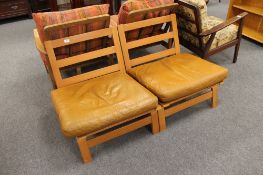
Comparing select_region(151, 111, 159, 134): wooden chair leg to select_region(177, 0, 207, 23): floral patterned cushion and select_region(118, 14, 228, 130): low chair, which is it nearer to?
select_region(118, 14, 228, 130): low chair

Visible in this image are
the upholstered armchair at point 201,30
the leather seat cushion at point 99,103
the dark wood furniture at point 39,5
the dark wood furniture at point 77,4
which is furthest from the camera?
the dark wood furniture at point 39,5

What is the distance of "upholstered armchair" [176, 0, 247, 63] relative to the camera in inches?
86.7

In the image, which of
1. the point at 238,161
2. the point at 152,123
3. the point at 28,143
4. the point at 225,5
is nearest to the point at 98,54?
the point at 152,123

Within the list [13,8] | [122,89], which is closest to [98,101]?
[122,89]

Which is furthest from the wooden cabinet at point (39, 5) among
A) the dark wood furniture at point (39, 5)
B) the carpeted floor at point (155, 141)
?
the carpeted floor at point (155, 141)

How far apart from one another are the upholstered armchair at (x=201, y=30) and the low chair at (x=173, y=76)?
0.67 feet

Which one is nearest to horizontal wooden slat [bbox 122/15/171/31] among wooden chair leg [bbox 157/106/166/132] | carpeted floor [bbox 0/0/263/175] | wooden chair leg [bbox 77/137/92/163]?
wooden chair leg [bbox 157/106/166/132]

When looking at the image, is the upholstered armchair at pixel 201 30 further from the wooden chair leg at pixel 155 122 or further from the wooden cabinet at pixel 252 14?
the wooden chair leg at pixel 155 122

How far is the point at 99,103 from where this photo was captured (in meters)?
1.63

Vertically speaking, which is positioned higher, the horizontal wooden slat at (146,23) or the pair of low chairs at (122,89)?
the horizontal wooden slat at (146,23)

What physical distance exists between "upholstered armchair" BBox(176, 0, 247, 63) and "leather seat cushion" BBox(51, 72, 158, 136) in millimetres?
925

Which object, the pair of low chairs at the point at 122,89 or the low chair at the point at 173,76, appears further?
the low chair at the point at 173,76

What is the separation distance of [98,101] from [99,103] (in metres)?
0.03

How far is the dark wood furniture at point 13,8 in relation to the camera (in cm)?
420
